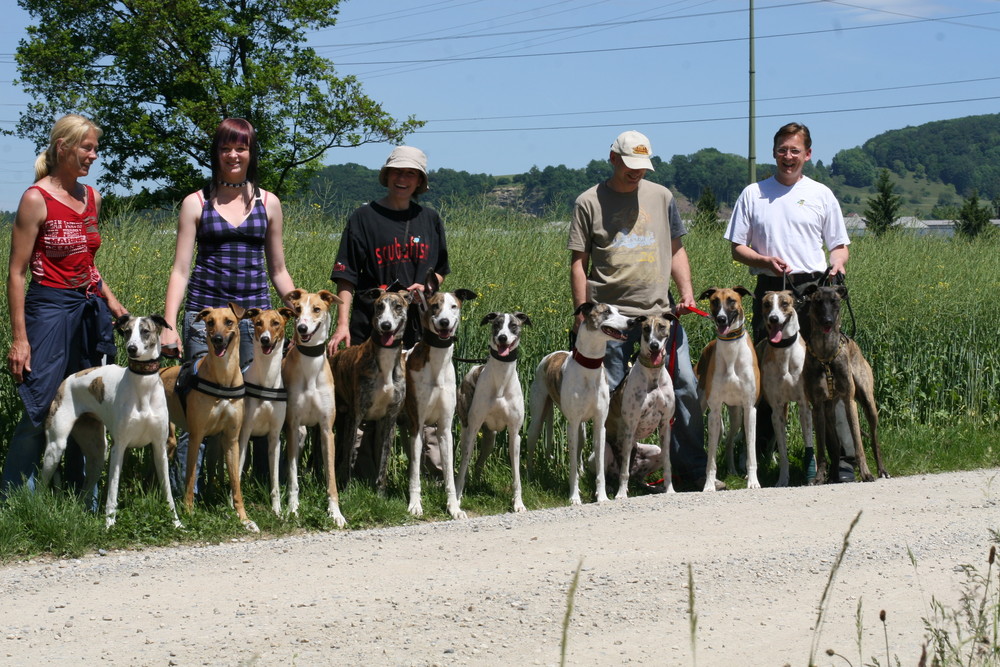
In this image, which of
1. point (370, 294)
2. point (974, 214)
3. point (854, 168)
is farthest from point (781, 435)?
point (854, 168)

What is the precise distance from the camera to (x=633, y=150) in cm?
730

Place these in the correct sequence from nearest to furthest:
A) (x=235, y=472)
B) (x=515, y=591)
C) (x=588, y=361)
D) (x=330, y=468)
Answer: (x=515, y=591) < (x=235, y=472) < (x=330, y=468) < (x=588, y=361)

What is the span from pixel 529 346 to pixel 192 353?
3310mm

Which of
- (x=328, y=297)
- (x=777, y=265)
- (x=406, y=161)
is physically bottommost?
(x=328, y=297)

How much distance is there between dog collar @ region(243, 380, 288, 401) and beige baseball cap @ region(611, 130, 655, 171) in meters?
2.79

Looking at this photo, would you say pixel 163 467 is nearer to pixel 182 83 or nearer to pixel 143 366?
pixel 143 366

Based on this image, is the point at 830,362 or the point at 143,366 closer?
the point at 143,366

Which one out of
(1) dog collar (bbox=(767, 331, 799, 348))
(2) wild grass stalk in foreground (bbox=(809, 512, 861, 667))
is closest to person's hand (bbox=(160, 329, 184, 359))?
(2) wild grass stalk in foreground (bbox=(809, 512, 861, 667))

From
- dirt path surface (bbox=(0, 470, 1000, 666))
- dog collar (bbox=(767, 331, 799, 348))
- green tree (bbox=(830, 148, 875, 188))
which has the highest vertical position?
green tree (bbox=(830, 148, 875, 188))

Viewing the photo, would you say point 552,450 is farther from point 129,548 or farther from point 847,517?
point 129,548

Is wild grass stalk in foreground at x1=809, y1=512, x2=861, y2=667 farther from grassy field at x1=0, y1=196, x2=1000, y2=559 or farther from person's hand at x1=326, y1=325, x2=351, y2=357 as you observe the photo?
person's hand at x1=326, y1=325, x2=351, y2=357

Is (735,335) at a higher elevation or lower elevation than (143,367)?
higher

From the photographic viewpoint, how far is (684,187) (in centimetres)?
7356

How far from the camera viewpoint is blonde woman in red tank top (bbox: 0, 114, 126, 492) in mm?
5902
